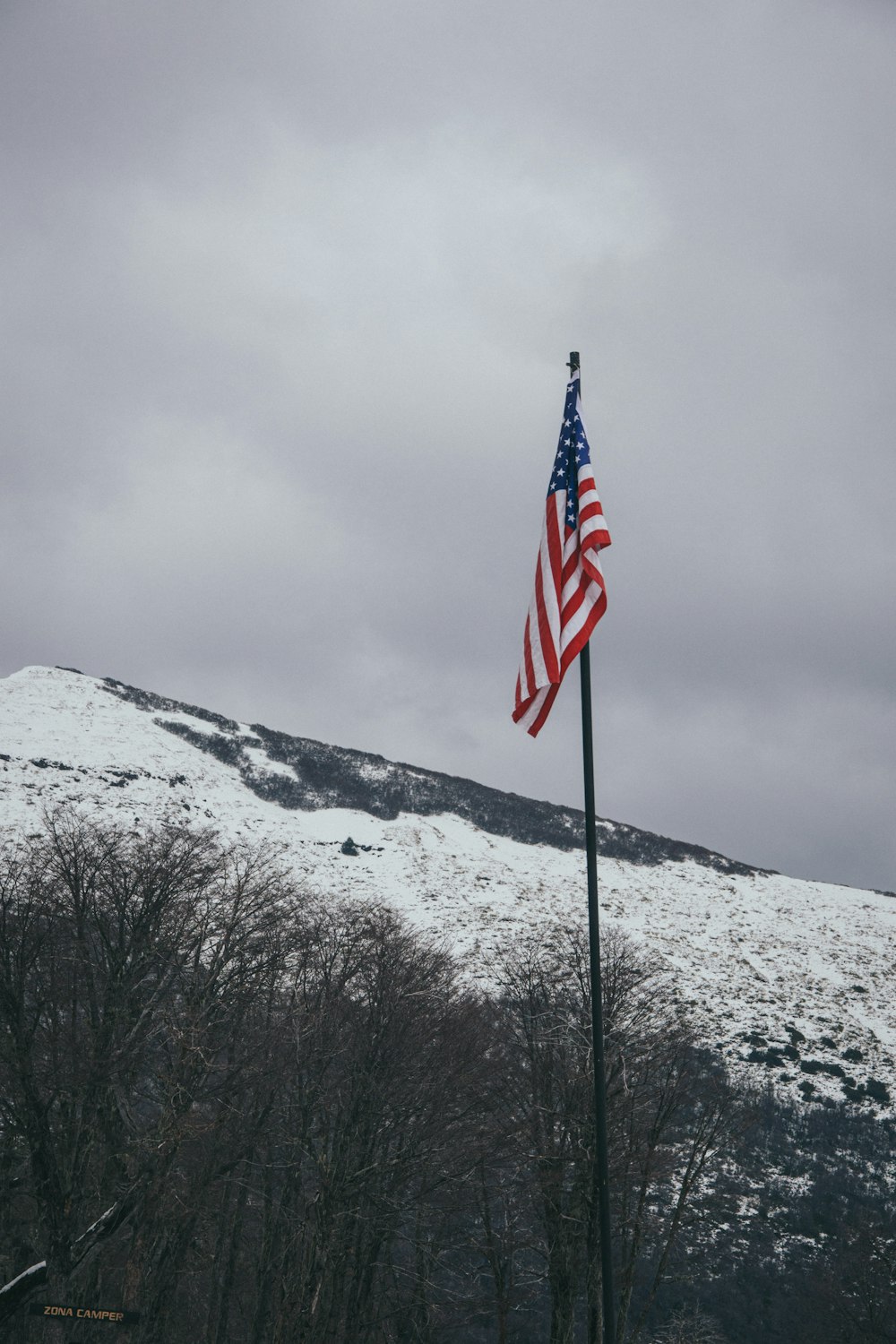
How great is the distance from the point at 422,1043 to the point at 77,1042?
9.71 meters

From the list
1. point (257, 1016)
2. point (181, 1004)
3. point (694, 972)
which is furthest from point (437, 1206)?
point (694, 972)

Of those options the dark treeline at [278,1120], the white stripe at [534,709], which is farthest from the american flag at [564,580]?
the dark treeline at [278,1120]

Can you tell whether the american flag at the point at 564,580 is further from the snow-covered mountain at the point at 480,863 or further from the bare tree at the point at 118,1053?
the snow-covered mountain at the point at 480,863

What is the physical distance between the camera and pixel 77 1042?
23344 mm

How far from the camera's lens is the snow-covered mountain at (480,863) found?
209 feet

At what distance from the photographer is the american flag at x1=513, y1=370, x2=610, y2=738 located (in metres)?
11.3

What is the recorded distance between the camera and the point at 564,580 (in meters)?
11.6

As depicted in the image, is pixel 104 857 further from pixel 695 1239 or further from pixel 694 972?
pixel 694 972

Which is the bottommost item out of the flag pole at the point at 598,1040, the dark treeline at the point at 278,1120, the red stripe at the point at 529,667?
the dark treeline at the point at 278,1120

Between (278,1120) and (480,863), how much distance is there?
54.1m

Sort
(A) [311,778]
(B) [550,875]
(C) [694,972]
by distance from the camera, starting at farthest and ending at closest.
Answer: (A) [311,778] < (B) [550,875] < (C) [694,972]

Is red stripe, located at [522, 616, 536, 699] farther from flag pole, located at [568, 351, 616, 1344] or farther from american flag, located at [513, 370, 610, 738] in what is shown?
flag pole, located at [568, 351, 616, 1344]

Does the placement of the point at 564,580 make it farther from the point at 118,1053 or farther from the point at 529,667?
the point at 118,1053

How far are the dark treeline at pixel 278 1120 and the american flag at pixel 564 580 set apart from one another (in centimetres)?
1514
